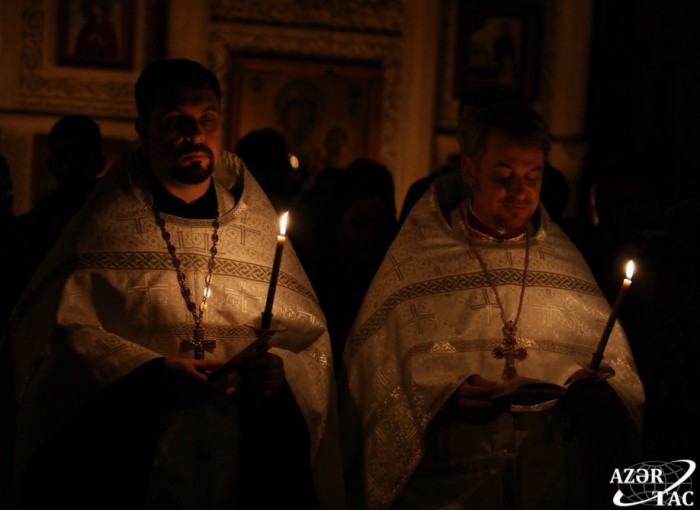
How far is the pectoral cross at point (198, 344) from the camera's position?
361 centimetres

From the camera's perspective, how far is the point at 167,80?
12.4 ft

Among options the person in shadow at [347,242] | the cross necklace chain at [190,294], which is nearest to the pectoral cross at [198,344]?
the cross necklace chain at [190,294]

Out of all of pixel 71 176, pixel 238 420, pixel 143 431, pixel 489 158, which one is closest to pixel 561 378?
pixel 489 158

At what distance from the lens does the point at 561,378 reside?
3.86 meters

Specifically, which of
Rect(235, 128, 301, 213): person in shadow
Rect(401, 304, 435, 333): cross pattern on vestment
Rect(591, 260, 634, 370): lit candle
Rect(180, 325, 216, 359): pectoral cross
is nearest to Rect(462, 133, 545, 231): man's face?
Rect(401, 304, 435, 333): cross pattern on vestment

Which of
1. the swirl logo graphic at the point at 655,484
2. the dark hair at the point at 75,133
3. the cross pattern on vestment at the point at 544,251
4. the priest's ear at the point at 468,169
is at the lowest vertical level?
the swirl logo graphic at the point at 655,484

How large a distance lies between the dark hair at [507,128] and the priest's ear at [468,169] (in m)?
0.02

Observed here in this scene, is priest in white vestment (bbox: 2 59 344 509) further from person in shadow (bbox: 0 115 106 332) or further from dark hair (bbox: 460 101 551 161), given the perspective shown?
person in shadow (bbox: 0 115 106 332)

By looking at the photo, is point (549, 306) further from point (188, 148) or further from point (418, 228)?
point (188, 148)

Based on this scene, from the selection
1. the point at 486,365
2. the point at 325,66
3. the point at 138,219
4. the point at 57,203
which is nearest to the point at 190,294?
the point at 138,219

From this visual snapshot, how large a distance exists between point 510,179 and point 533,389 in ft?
2.63

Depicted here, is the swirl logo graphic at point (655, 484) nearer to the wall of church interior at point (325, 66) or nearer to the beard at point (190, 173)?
the beard at point (190, 173)

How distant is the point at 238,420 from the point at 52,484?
597mm

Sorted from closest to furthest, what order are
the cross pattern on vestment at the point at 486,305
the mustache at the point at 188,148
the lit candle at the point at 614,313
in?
the lit candle at the point at 614,313, the mustache at the point at 188,148, the cross pattern on vestment at the point at 486,305
